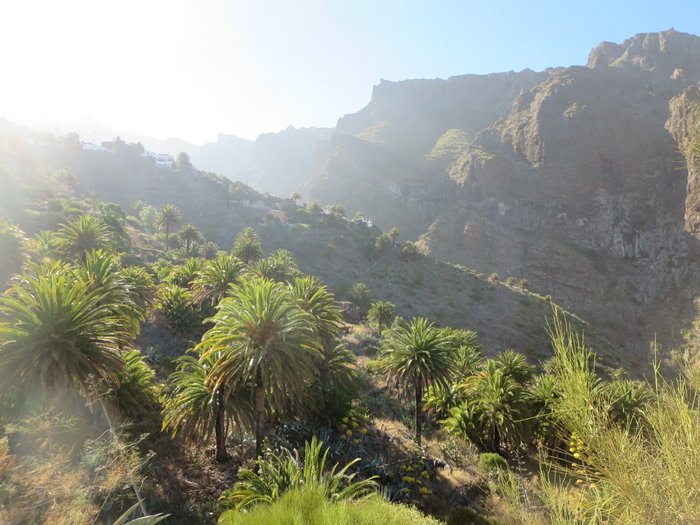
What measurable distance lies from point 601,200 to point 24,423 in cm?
13719

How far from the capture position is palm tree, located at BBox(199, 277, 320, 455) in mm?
13961

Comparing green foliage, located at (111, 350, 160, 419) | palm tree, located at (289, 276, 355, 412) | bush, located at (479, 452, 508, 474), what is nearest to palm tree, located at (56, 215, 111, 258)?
green foliage, located at (111, 350, 160, 419)

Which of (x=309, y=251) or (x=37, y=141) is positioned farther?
(x=37, y=141)

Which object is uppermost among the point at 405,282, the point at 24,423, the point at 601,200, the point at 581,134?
the point at 581,134

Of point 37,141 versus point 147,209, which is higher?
point 37,141

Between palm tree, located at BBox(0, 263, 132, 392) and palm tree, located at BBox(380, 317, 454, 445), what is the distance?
1431cm

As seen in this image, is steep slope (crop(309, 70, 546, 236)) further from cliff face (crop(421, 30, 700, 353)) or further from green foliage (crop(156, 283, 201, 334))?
green foliage (crop(156, 283, 201, 334))

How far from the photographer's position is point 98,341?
13.7 metres

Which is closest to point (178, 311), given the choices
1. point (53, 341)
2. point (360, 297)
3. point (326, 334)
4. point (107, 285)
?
point (107, 285)

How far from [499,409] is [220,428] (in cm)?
1467

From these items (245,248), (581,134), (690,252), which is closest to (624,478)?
(245,248)

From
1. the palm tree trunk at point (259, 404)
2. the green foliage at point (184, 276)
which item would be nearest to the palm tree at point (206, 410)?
the palm tree trunk at point (259, 404)

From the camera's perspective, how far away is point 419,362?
21.1 metres

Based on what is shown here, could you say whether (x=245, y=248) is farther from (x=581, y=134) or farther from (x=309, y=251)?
(x=581, y=134)
